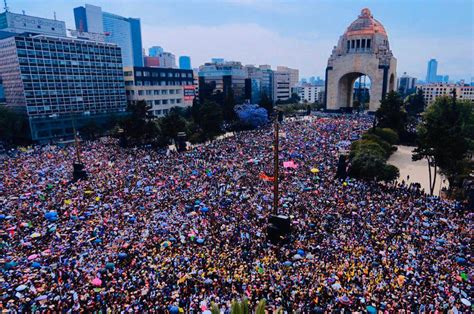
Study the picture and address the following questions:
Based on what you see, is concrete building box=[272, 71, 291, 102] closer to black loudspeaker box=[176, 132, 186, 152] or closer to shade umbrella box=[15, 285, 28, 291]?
black loudspeaker box=[176, 132, 186, 152]

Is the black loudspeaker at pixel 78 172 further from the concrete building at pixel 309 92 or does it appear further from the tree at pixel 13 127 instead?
the concrete building at pixel 309 92

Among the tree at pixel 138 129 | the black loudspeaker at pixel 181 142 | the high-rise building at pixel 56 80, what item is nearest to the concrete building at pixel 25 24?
the high-rise building at pixel 56 80

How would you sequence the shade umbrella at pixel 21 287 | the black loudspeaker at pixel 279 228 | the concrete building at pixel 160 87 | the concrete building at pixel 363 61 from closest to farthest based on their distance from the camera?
the shade umbrella at pixel 21 287, the black loudspeaker at pixel 279 228, the concrete building at pixel 160 87, the concrete building at pixel 363 61

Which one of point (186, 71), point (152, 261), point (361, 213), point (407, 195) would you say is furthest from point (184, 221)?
point (186, 71)

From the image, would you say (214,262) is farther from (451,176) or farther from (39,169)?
(39,169)

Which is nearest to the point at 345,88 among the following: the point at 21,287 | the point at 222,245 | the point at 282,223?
the point at 282,223

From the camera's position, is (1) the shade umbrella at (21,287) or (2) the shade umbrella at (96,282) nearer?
(1) the shade umbrella at (21,287)
